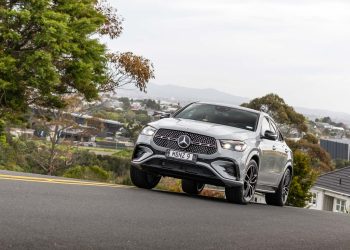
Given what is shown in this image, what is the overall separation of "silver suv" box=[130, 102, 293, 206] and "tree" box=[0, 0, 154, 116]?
14.0m

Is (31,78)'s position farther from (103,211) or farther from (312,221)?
(103,211)

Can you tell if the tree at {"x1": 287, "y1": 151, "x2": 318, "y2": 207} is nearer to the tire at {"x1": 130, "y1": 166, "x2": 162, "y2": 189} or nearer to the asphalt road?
the tire at {"x1": 130, "y1": 166, "x2": 162, "y2": 189}

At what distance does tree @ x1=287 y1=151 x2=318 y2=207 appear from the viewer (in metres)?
45.2

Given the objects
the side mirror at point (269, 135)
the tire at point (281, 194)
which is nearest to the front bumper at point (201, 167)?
the side mirror at point (269, 135)

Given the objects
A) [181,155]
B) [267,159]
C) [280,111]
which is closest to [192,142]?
[181,155]

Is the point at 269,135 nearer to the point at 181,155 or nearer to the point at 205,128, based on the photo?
the point at 205,128

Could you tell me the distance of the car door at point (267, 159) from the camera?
12461 millimetres

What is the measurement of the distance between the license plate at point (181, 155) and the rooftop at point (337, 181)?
43748mm

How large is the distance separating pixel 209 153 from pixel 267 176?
7.63ft

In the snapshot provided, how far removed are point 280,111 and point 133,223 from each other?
56.0 meters

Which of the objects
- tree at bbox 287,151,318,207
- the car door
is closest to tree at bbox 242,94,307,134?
tree at bbox 287,151,318,207

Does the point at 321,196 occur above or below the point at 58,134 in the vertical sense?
below

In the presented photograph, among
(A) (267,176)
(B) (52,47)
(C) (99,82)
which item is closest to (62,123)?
(C) (99,82)

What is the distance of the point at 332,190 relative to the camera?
180ft
